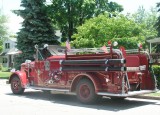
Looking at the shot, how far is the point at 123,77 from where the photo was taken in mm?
11289

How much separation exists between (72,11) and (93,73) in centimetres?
2629

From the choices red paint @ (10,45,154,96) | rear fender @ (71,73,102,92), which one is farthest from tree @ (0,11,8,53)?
rear fender @ (71,73,102,92)

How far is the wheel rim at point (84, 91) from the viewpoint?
40.1 ft

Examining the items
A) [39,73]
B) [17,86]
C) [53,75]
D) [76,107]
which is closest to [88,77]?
[76,107]

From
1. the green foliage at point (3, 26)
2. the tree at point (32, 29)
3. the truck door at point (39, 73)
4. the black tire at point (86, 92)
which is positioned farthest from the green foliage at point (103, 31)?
the green foliage at point (3, 26)

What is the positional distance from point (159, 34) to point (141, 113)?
117 feet

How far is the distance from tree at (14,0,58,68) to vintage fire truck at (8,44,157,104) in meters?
16.6

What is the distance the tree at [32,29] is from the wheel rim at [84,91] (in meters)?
19.3

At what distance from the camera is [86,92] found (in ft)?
40.3

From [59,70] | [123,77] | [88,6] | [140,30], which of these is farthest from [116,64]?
[88,6]

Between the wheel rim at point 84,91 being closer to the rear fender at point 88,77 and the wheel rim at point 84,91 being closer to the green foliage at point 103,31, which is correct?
the rear fender at point 88,77

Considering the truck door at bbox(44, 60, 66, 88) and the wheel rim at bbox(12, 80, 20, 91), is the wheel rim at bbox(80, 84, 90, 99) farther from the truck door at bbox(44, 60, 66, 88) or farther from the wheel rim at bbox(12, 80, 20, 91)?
the wheel rim at bbox(12, 80, 20, 91)

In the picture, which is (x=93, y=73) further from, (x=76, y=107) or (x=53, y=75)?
(x=53, y=75)

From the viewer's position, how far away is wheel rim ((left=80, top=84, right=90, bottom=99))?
40.1 feet
